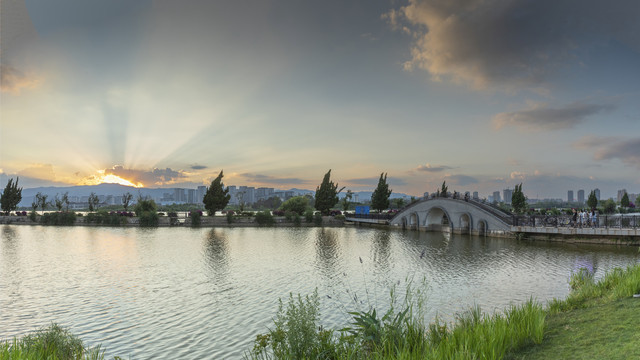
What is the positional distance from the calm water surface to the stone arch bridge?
8.74 meters

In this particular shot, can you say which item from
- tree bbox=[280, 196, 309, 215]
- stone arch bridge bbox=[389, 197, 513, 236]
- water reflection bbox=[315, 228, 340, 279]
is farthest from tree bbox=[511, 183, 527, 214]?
water reflection bbox=[315, 228, 340, 279]

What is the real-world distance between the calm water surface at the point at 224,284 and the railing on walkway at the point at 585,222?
3.88m

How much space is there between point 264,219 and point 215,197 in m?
11.7

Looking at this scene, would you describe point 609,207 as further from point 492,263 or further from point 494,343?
point 494,343

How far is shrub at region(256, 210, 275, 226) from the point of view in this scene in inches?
2451

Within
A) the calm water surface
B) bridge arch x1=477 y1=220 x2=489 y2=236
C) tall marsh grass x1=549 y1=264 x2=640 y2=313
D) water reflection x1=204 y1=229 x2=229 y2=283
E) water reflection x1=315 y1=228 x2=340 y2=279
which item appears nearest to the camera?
tall marsh grass x1=549 y1=264 x2=640 y2=313

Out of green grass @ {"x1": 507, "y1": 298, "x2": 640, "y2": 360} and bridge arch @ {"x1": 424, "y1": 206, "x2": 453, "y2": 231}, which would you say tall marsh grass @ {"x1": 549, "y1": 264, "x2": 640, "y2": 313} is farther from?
bridge arch @ {"x1": 424, "y1": 206, "x2": 453, "y2": 231}

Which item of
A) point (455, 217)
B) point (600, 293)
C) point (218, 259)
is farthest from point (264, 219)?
point (600, 293)

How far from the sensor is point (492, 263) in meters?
24.0

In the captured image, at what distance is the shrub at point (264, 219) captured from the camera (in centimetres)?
6225

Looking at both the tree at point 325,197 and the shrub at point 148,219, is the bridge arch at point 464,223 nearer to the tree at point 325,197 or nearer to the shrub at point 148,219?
the tree at point 325,197

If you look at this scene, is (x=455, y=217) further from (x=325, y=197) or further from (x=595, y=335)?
(x=595, y=335)

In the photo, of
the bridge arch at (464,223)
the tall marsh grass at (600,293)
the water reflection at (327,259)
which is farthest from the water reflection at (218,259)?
the bridge arch at (464,223)

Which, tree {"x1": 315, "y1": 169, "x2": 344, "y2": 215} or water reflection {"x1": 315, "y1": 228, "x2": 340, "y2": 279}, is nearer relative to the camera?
water reflection {"x1": 315, "y1": 228, "x2": 340, "y2": 279}
